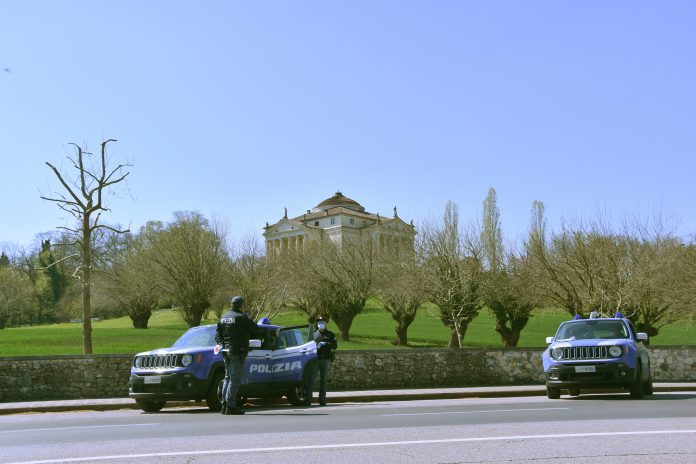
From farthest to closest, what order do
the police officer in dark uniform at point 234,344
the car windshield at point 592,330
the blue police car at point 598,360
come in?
the car windshield at point 592,330 < the blue police car at point 598,360 < the police officer in dark uniform at point 234,344

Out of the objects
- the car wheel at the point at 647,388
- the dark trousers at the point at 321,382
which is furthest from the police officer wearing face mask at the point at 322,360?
the car wheel at the point at 647,388

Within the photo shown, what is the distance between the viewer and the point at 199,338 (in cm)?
1617

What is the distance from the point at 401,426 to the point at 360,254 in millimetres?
53296

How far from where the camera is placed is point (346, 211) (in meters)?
140

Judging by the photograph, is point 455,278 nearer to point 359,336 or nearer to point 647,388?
point 359,336

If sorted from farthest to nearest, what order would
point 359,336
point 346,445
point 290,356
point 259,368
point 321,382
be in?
point 359,336, point 321,382, point 290,356, point 259,368, point 346,445

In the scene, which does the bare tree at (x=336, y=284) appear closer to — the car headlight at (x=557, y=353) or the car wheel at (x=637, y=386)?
the car headlight at (x=557, y=353)

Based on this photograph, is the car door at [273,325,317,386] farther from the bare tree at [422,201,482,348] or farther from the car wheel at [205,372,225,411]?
the bare tree at [422,201,482,348]

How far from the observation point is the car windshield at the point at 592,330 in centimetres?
1805

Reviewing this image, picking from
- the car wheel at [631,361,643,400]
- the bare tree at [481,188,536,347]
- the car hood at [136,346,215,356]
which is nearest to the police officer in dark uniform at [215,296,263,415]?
the car hood at [136,346,215,356]

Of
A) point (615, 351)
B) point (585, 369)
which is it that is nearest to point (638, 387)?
point (615, 351)

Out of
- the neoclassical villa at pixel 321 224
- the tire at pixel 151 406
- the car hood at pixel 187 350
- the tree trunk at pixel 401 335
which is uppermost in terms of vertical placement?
the neoclassical villa at pixel 321 224

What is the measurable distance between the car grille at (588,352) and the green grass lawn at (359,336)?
83.1ft

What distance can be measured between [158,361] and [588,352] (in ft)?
29.4
